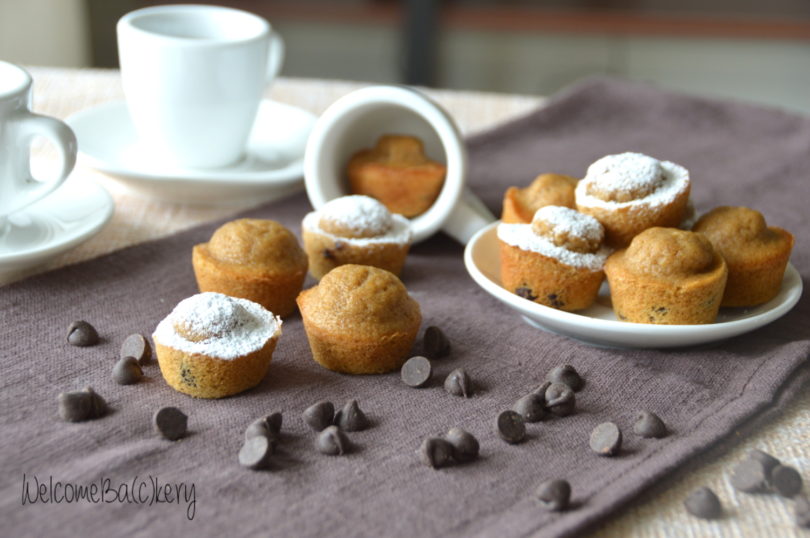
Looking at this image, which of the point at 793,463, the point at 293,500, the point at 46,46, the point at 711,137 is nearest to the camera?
the point at 293,500

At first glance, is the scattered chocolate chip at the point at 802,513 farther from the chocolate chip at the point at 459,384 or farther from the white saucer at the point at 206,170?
the white saucer at the point at 206,170

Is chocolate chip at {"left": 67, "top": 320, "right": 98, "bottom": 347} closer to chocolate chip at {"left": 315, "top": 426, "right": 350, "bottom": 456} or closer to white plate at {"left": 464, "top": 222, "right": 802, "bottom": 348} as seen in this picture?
chocolate chip at {"left": 315, "top": 426, "right": 350, "bottom": 456}

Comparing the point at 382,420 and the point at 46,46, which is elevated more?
the point at 382,420

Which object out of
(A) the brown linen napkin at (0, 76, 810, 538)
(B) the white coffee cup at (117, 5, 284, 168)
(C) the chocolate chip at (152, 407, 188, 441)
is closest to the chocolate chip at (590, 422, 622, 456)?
(A) the brown linen napkin at (0, 76, 810, 538)

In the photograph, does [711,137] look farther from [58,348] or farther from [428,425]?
[58,348]

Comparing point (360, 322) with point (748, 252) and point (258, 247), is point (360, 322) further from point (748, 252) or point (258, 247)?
point (748, 252)

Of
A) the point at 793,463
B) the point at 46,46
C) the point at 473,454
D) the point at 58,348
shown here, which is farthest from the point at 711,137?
the point at 46,46
